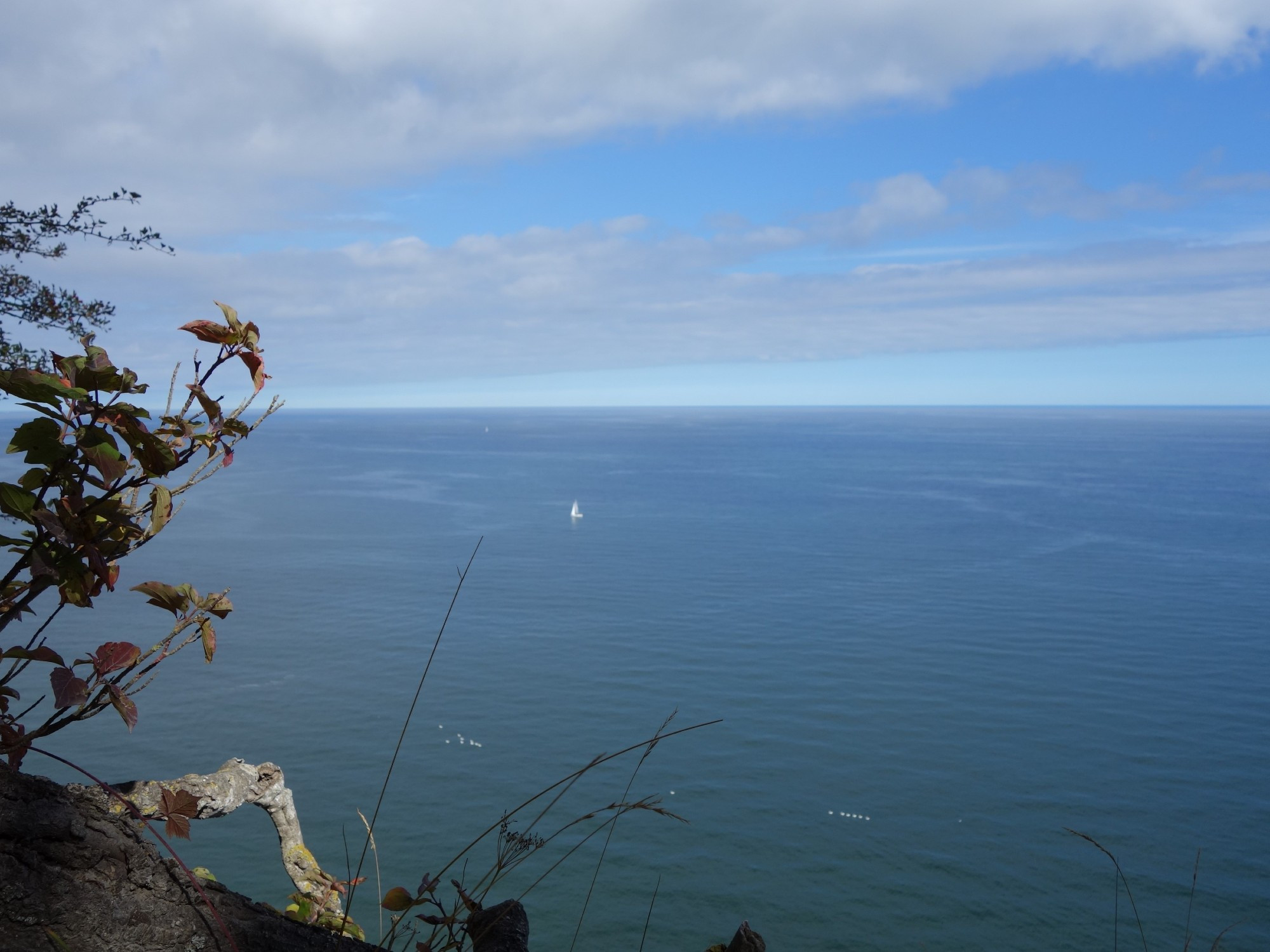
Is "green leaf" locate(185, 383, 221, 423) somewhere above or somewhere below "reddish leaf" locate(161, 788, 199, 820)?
above

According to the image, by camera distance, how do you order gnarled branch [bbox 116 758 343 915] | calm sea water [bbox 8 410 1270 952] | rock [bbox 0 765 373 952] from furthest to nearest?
calm sea water [bbox 8 410 1270 952] < gnarled branch [bbox 116 758 343 915] < rock [bbox 0 765 373 952]

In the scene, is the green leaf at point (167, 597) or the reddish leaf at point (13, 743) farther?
the green leaf at point (167, 597)

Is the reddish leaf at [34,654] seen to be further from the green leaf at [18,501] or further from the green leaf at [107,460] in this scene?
the green leaf at [107,460]

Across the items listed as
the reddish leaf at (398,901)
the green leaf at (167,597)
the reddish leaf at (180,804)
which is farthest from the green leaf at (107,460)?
the reddish leaf at (398,901)

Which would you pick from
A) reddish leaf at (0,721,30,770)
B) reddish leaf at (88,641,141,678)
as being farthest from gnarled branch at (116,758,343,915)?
reddish leaf at (0,721,30,770)

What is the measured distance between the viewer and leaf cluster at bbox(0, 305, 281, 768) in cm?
170

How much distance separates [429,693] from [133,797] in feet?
118

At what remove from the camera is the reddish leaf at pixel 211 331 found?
206 centimetres

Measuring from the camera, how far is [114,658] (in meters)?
2.01

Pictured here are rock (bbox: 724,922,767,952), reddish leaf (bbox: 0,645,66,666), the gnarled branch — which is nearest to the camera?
reddish leaf (bbox: 0,645,66,666)

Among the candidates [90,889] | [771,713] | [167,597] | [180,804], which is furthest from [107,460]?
[771,713]

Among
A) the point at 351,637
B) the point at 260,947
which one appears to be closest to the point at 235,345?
the point at 260,947

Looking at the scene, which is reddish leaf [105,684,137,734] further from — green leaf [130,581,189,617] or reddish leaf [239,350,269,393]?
reddish leaf [239,350,269,393]

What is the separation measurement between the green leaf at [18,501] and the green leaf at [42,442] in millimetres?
59
